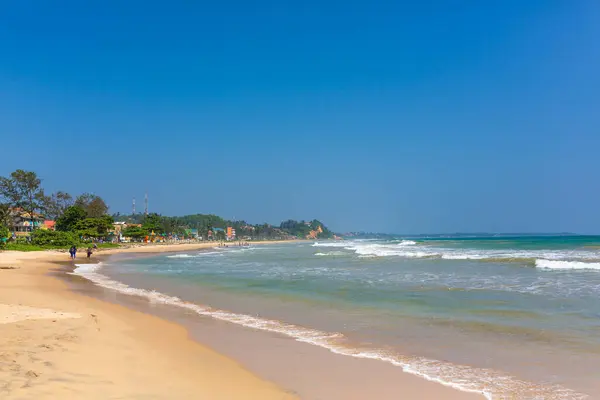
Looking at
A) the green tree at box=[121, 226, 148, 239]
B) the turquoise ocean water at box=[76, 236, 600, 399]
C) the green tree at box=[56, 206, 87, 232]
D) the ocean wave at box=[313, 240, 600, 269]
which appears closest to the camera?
the turquoise ocean water at box=[76, 236, 600, 399]

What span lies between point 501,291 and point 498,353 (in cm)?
847

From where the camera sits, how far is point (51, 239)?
50.6 m

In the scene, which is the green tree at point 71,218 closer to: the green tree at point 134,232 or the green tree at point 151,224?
the green tree at point 134,232

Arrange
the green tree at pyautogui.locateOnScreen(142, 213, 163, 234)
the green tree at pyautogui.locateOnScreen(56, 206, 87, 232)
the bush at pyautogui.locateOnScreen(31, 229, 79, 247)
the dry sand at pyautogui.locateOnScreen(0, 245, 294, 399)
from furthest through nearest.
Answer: the green tree at pyautogui.locateOnScreen(142, 213, 163, 234), the green tree at pyautogui.locateOnScreen(56, 206, 87, 232), the bush at pyautogui.locateOnScreen(31, 229, 79, 247), the dry sand at pyautogui.locateOnScreen(0, 245, 294, 399)

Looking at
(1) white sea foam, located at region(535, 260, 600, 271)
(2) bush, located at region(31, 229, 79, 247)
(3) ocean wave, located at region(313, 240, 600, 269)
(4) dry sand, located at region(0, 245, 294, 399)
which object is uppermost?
(2) bush, located at region(31, 229, 79, 247)

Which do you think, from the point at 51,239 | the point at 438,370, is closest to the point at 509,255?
the point at 438,370

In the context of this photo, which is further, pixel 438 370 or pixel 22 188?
pixel 22 188

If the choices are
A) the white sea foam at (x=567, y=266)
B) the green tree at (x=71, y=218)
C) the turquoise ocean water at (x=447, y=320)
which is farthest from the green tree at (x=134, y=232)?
the white sea foam at (x=567, y=266)

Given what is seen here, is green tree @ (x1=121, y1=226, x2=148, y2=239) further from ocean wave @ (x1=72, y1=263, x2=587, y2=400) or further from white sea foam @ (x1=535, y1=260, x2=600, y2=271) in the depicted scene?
ocean wave @ (x1=72, y1=263, x2=587, y2=400)

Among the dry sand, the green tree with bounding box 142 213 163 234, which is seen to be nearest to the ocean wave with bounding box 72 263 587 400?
the dry sand

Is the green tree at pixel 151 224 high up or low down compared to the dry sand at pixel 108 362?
up

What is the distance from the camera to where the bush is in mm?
49875

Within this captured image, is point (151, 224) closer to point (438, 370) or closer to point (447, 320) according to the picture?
point (447, 320)

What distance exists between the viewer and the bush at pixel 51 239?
49875 mm
